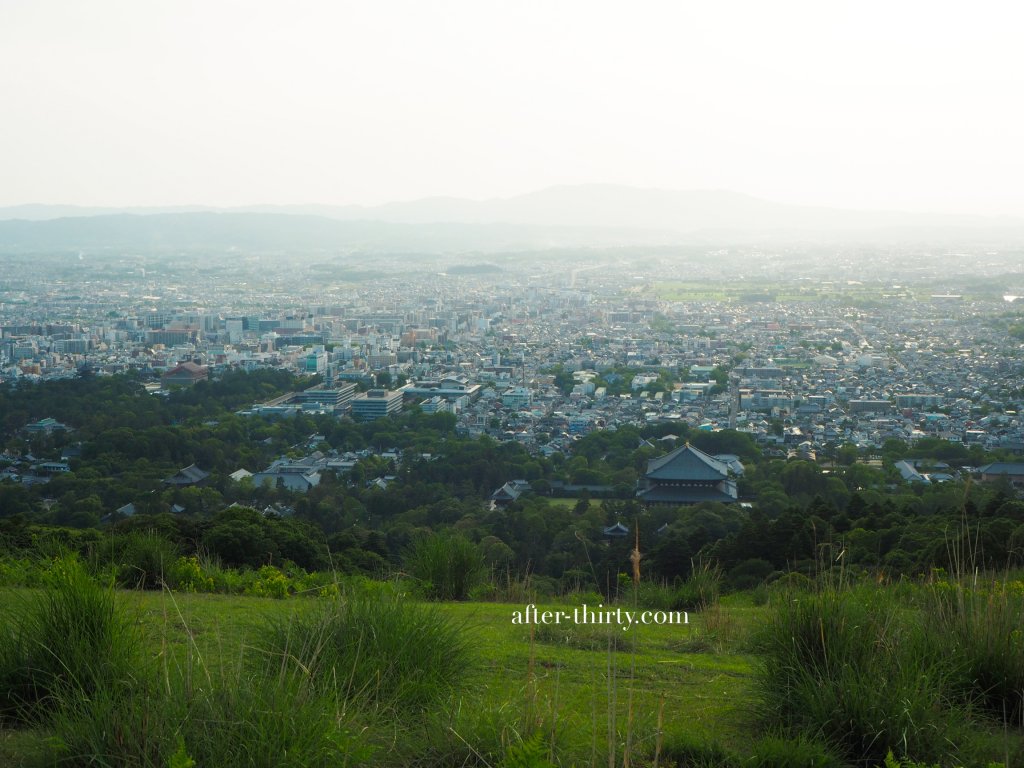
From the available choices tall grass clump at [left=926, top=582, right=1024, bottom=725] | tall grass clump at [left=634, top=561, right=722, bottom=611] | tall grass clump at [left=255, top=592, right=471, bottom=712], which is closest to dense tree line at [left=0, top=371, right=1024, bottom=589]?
tall grass clump at [left=634, top=561, right=722, bottom=611]

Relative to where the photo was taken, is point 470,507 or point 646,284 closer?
point 470,507

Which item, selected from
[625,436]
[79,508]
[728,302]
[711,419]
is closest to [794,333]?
[728,302]

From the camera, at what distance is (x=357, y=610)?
8.84ft

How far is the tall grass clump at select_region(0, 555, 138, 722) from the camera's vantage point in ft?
7.73

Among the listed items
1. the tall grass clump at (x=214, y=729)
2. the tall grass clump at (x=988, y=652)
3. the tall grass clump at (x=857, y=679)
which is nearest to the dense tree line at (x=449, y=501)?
the tall grass clump at (x=988, y=652)

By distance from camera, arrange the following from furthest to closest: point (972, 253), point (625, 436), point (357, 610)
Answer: point (972, 253) < point (625, 436) < point (357, 610)

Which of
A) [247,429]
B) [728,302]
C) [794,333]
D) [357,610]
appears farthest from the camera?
[728,302]

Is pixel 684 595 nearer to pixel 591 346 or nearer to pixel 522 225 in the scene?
pixel 591 346

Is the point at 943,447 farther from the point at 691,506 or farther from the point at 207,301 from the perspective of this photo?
the point at 207,301

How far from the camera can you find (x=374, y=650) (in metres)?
2.58

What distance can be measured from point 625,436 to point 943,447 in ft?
14.0

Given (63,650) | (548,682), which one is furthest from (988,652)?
(63,650)

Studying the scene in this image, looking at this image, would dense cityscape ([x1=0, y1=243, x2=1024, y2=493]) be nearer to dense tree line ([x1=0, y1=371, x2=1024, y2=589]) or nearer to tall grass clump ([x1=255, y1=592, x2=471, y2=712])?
dense tree line ([x1=0, y1=371, x2=1024, y2=589])

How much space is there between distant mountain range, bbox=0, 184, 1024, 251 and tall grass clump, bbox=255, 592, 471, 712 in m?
58.6
